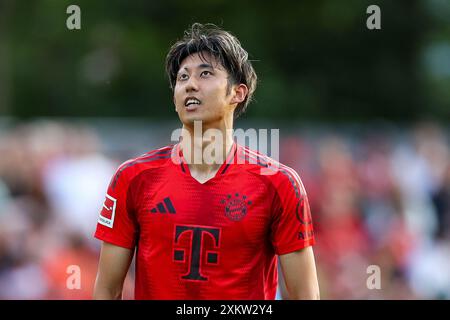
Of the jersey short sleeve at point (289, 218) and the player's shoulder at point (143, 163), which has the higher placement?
the player's shoulder at point (143, 163)

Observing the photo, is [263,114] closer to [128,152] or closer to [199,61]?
[128,152]

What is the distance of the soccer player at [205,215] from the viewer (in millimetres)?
5230

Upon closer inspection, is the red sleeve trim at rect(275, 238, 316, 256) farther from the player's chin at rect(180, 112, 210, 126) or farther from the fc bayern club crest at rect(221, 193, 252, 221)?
the player's chin at rect(180, 112, 210, 126)

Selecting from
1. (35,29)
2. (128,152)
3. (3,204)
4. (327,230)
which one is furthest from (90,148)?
(35,29)

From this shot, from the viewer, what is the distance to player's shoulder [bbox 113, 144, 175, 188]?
5.37 metres

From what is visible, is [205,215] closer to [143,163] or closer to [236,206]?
[236,206]

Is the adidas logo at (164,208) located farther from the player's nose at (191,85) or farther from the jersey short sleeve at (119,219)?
the player's nose at (191,85)

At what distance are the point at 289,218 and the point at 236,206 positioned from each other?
0.32 metres

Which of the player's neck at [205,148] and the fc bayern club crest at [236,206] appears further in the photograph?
the player's neck at [205,148]

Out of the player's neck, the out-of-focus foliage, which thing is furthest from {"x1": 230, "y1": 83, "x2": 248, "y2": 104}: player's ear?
the out-of-focus foliage

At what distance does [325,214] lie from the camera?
1045cm

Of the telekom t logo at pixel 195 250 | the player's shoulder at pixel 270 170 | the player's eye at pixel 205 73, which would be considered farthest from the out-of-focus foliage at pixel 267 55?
the telekom t logo at pixel 195 250

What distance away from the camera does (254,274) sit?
5.27 metres
